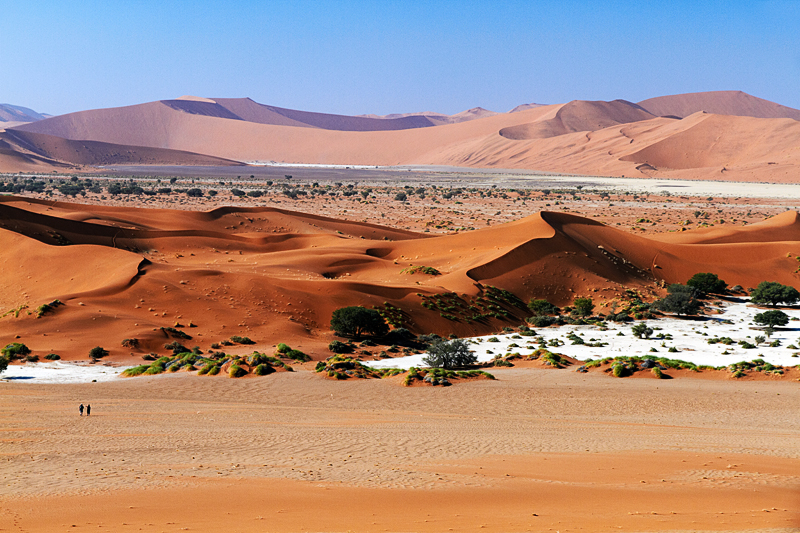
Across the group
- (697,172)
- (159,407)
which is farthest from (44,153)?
(159,407)

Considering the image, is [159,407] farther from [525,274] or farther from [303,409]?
[525,274]

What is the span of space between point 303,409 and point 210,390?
3.54 meters

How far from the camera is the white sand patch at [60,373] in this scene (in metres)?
19.7

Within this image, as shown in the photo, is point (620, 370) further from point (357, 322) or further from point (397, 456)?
point (397, 456)

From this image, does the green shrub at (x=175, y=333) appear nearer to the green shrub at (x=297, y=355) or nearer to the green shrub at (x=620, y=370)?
the green shrub at (x=297, y=355)

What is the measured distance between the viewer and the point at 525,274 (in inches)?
1403

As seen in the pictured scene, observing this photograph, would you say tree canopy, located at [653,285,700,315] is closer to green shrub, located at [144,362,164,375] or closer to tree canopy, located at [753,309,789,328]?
tree canopy, located at [753,309,789,328]

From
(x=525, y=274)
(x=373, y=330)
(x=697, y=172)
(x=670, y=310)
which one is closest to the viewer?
(x=373, y=330)

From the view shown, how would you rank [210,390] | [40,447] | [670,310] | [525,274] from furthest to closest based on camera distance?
[525,274] → [670,310] → [210,390] → [40,447]

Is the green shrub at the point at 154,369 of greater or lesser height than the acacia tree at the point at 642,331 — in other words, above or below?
below

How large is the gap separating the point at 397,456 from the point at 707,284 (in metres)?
28.7

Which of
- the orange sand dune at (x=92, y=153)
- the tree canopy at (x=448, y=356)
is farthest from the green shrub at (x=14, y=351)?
the orange sand dune at (x=92, y=153)

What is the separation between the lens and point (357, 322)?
26.3 m

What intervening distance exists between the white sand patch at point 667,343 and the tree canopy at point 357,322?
2.31 metres
